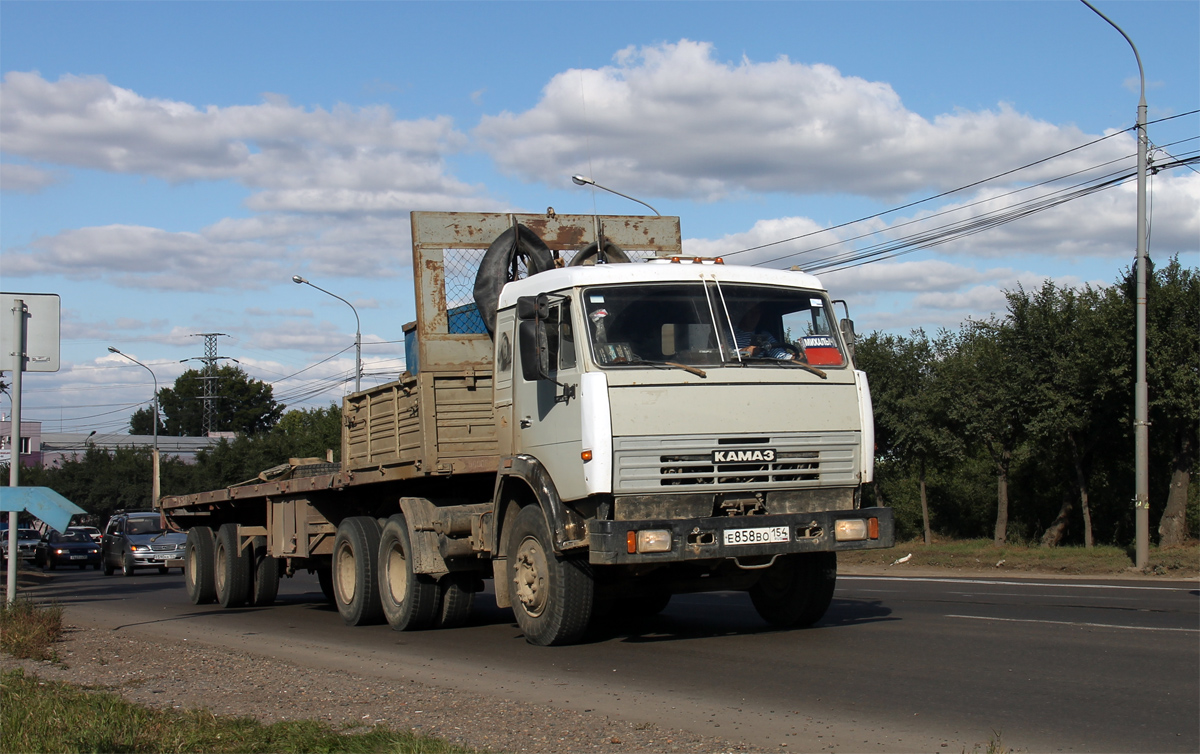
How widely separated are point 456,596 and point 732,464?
3972 millimetres

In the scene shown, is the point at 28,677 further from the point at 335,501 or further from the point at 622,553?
the point at 335,501

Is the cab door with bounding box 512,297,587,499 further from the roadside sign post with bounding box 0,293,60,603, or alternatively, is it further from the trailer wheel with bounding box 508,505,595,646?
the roadside sign post with bounding box 0,293,60,603

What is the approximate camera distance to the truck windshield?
8844 mm

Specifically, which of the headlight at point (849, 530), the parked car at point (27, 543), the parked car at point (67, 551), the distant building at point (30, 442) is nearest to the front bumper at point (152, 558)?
the parked car at point (67, 551)

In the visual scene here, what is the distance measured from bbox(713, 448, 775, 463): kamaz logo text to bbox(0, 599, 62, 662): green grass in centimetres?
563

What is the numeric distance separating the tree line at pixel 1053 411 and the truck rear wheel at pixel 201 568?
2056 cm

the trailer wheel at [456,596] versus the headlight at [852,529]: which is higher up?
the headlight at [852,529]

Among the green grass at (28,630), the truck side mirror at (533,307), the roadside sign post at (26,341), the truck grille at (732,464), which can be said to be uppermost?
the roadside sign post at (26,341)

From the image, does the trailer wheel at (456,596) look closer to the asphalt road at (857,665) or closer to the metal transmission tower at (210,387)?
the asphalt road at (857,665)

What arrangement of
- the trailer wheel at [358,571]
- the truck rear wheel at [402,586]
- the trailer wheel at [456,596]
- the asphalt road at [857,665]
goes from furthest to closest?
the trailer wheel at [358,571] < the trailer wheel at [456,596] < the truck rear wheel at [402,586] < the asphalt road at [857,665]

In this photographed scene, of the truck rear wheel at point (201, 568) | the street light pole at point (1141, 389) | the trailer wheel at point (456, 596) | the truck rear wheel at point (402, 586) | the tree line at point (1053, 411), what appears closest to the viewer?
the truck rear wheel at point (402, 586)

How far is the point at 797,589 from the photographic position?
10.2 meters

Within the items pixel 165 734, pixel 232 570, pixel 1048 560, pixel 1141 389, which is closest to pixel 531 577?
pixel 165 734

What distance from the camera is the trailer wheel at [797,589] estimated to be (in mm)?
9977
